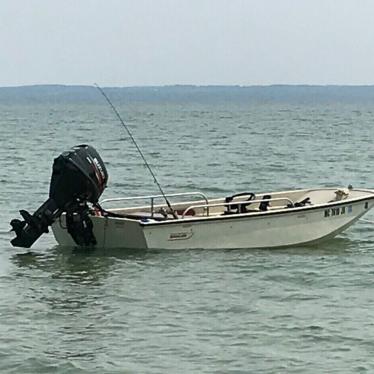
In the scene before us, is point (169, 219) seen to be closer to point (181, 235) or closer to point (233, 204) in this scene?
point (181, 235)

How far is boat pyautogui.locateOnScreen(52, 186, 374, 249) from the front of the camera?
16688 millimetres

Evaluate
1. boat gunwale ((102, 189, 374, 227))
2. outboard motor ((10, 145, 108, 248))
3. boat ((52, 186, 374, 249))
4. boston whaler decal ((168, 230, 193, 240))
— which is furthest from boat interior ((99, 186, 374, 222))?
outboard motor ((10, 145, 108, 248))

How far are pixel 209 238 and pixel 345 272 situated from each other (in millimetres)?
2265

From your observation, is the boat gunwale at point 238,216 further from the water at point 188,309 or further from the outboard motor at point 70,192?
the outboard motor at point 70,192

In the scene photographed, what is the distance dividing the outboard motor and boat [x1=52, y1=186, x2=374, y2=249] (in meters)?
0.37

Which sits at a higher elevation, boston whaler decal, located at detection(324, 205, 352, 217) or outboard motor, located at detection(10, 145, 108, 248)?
outboard motor, located at detection(10, 145, 108, 248)

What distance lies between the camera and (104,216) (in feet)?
54.4

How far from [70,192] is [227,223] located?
8.35 ft

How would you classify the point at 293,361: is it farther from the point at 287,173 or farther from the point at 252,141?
the point at 252,141

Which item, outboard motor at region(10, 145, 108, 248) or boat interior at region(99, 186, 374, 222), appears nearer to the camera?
outboard motor at region(10, 145, 108, 248)

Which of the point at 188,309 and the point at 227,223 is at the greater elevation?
the point at 227,223

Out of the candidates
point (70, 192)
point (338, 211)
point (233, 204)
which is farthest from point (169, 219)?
point (338, 211)

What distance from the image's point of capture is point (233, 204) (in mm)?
17609

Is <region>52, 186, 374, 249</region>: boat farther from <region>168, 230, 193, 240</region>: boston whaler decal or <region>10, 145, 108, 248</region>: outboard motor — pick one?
<region>10, 145, 108, 248</region>: outboard motor
